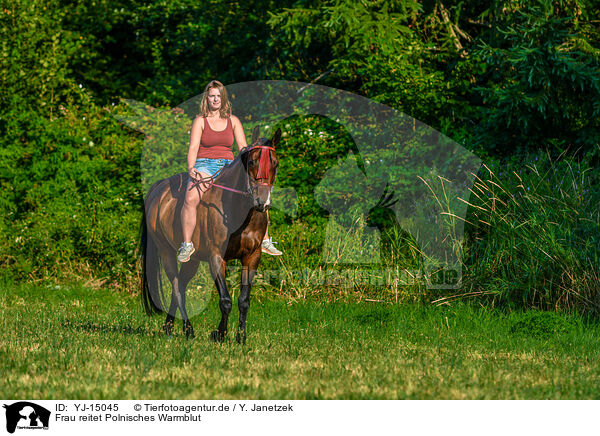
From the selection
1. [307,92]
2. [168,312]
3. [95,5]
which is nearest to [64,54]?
A: [95,5]

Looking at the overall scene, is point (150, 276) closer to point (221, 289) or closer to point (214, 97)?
point (221, 289)

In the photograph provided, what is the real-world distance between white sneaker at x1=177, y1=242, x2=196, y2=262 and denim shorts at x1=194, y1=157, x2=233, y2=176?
2.93 ft

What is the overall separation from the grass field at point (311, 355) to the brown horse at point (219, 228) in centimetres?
49

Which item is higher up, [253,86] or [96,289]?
[253,86]

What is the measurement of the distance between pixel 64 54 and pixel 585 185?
616 inches

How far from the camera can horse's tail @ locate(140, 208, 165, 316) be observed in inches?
381

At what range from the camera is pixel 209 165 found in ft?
27.6

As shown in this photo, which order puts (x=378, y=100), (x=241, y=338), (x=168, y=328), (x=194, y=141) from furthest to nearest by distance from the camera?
(x=378, y=100)
(x=168, y=328)
(x=194, y=141)
(x=241, y=338)

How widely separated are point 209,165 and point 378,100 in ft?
21.6

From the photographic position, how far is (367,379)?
6.41 meters

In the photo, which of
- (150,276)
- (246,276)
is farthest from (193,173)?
(150,276)
